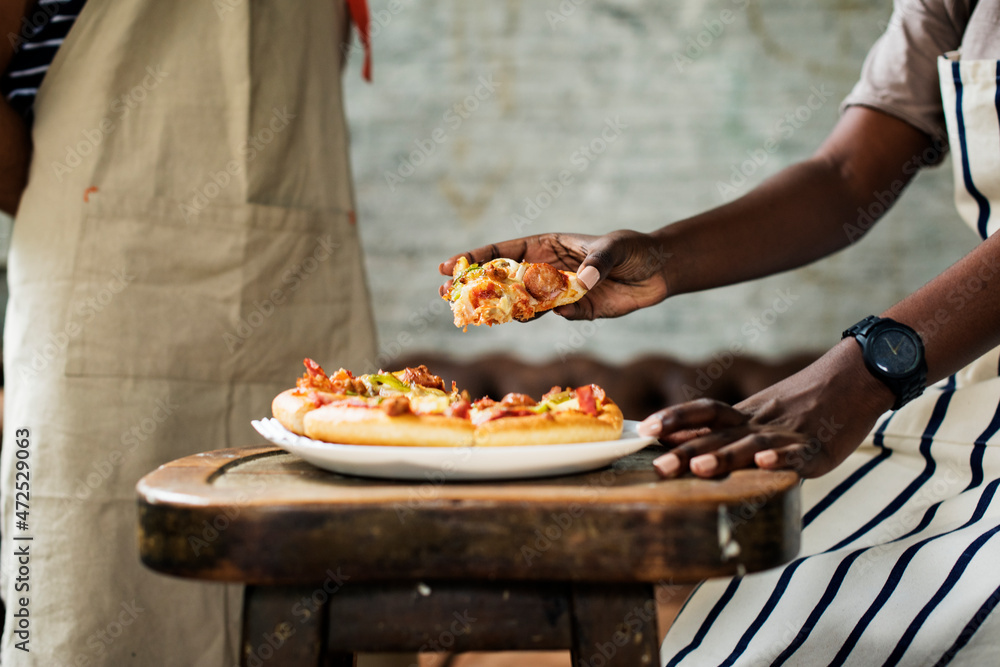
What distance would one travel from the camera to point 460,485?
688 mm

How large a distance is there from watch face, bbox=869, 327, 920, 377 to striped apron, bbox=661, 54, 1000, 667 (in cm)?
21

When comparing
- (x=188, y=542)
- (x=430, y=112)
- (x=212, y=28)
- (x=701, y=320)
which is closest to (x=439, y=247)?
(x=430, y=112)

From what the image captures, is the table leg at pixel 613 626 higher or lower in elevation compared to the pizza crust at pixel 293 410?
lower

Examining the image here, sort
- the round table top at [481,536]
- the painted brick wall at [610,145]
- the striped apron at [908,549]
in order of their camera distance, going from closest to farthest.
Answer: the round table top at [481,536]
the striped apron at [908,549]
the painted brick wall at [610,145]

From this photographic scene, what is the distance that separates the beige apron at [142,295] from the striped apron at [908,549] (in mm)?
936

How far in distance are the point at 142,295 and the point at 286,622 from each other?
93 centimetres

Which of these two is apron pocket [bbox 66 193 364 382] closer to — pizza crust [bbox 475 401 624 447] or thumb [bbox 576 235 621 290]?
thumb [bbox 576 235 621 290]

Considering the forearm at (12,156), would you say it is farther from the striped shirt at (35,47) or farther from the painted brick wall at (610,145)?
the painted brick wall at (610,145)

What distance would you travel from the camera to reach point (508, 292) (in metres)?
1.05

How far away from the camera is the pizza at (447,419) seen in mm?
718

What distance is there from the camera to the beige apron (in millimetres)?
1303

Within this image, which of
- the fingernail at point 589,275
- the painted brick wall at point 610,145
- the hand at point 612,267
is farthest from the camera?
the painted brick wall at point 610,145

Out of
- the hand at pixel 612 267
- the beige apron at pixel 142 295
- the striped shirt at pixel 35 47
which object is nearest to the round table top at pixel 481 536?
the hand at pixel 612 267

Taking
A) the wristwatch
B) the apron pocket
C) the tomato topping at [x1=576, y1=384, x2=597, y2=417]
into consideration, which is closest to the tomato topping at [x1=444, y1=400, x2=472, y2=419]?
the tomato topping at [x1=576, y1=384, x2=597, y2=417]
